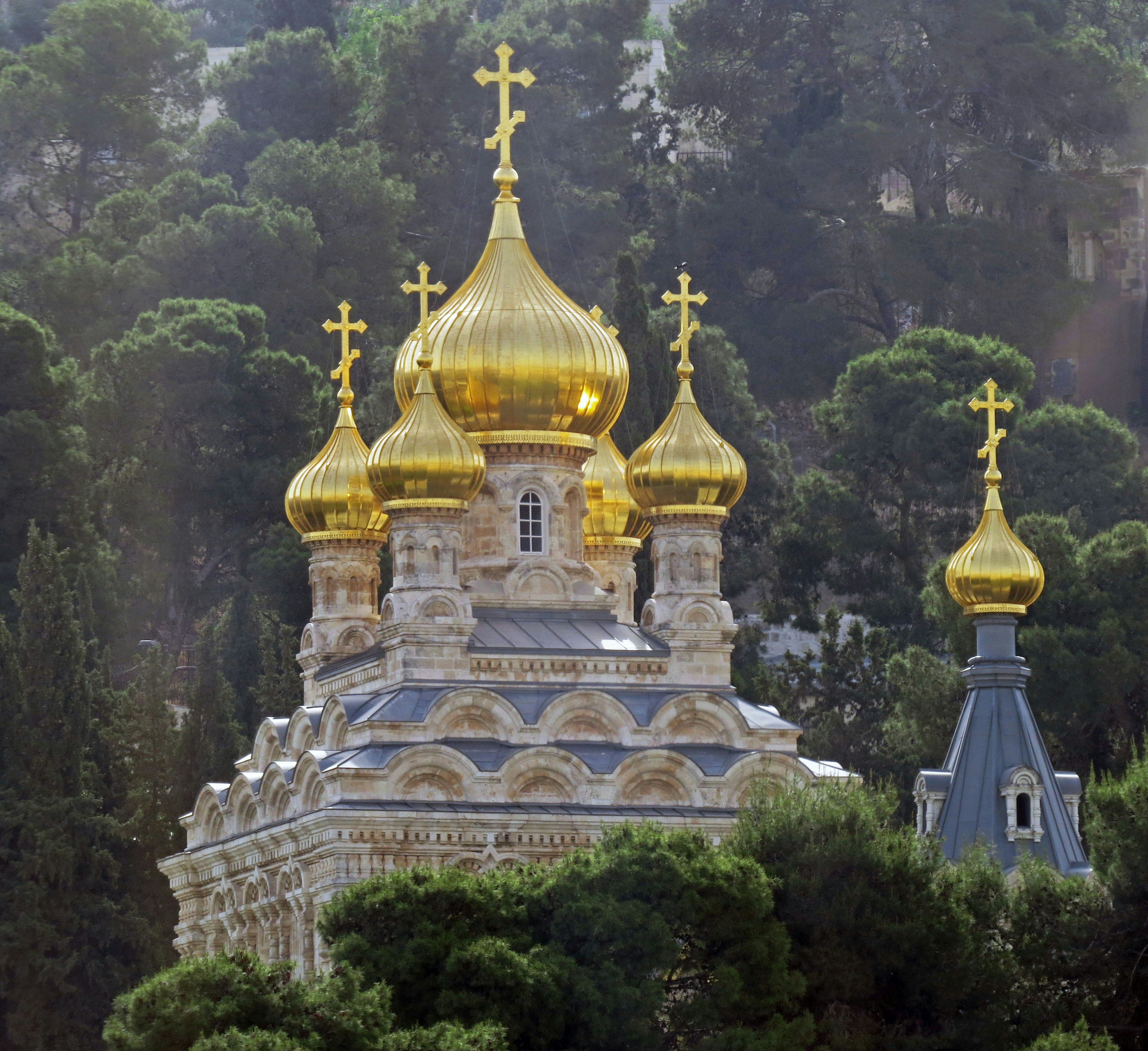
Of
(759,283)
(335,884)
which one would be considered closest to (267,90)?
(759,283)

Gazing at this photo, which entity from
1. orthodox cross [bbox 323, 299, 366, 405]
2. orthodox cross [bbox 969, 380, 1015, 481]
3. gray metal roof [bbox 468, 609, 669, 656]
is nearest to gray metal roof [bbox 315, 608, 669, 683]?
gray metal roof [bbox 468, 609, 669, 656]

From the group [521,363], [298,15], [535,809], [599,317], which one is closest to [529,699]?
[535,809]

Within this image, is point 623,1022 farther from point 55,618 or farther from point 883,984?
point 55,618

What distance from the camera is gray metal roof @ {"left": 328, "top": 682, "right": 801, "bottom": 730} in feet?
126

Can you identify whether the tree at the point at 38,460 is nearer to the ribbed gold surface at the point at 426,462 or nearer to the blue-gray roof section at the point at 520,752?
the ribbed gold surface at the point at 426,462

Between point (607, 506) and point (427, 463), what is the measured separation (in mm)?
5147

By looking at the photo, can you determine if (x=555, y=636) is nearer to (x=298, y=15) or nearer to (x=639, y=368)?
(x=639, y=368)

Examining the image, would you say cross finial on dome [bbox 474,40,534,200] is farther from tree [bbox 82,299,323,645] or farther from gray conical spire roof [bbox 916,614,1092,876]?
tree [bbox 82,299,323,645]

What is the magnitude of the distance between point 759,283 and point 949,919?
37.8 metres

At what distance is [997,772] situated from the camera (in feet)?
132

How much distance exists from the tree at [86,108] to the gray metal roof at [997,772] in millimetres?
34649

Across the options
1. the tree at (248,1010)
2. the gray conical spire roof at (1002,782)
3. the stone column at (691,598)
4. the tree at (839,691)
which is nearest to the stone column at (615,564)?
the stone column at (691,598)

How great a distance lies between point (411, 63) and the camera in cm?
7294

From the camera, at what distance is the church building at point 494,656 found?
124 feet
